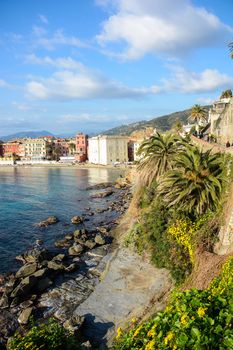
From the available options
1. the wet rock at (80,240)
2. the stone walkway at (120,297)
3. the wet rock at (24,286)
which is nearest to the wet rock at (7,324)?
the wet rock at (24,286)

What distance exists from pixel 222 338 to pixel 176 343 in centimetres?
91

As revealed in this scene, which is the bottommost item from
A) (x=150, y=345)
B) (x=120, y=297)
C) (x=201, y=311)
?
(x=120, y=297)

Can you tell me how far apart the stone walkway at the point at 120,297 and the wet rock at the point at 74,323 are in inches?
18.3

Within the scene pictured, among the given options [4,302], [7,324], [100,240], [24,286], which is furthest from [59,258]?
[7,324]

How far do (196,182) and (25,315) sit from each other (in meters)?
14.1

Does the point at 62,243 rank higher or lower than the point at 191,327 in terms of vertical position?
lower

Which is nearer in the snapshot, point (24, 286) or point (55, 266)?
point (24, 286)

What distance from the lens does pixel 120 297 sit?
21703 mm

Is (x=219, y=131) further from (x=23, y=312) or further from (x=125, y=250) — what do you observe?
(x=23, y=312)

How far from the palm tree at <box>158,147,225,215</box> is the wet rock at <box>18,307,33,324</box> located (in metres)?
11.9

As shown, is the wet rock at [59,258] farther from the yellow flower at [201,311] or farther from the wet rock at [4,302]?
the yellow flower at [201,311]

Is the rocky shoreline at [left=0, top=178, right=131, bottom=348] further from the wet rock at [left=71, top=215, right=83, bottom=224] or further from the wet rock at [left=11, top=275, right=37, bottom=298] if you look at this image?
the wet rock at [left=71, top=215, right=83, bottom=224]

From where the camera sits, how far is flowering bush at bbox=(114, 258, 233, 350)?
619cm

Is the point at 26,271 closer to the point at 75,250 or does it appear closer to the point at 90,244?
the point at 75,250
